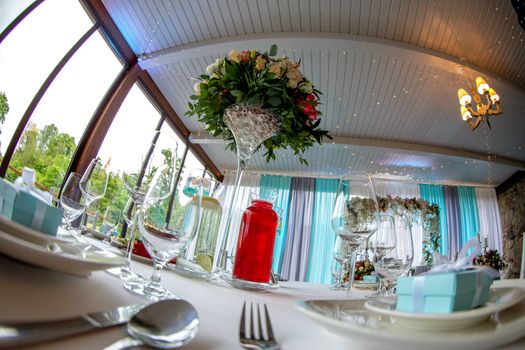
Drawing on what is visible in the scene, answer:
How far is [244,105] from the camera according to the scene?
1091 mm

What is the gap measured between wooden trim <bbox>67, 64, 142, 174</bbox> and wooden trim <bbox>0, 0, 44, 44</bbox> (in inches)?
→ 59.0

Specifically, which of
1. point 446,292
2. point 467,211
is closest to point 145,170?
point 446,292

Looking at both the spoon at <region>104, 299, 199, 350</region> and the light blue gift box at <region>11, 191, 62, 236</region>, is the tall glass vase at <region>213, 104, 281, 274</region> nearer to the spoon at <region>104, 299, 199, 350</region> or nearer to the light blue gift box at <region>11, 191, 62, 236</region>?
the light blue gift box at <region>11, 191, 62, 236</region>

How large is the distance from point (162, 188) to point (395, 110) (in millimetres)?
5757

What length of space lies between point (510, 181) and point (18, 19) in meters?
10.2

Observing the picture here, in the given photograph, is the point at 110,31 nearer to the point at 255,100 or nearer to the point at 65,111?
the point at 65,111

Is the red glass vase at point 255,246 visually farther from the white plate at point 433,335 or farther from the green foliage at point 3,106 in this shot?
the green foliage at point 3,106

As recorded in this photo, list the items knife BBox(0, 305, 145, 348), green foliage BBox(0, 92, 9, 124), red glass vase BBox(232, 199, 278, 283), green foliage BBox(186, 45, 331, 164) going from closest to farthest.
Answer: knife BBox(0, 305, 145, 348) < red glass vase BBox(232, 199, 278, 283) < green foliage BBox(186, 45, 331, 164) < green foliage BBox(0, 92, 9, 124)

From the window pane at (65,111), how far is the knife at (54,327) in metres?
3.41

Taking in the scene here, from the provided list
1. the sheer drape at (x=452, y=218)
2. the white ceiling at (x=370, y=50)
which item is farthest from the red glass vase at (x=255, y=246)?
the sheer drape at (x=452, y=218)

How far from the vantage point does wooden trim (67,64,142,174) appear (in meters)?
4.25

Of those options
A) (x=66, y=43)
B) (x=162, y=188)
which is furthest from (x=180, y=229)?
(x=66, y=43)

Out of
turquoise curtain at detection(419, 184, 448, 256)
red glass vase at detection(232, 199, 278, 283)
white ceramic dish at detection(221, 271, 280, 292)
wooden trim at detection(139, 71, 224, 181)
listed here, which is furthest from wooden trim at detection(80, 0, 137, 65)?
turquoise curtain at detection(419, 184, 448, 256)

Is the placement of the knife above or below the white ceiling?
below
